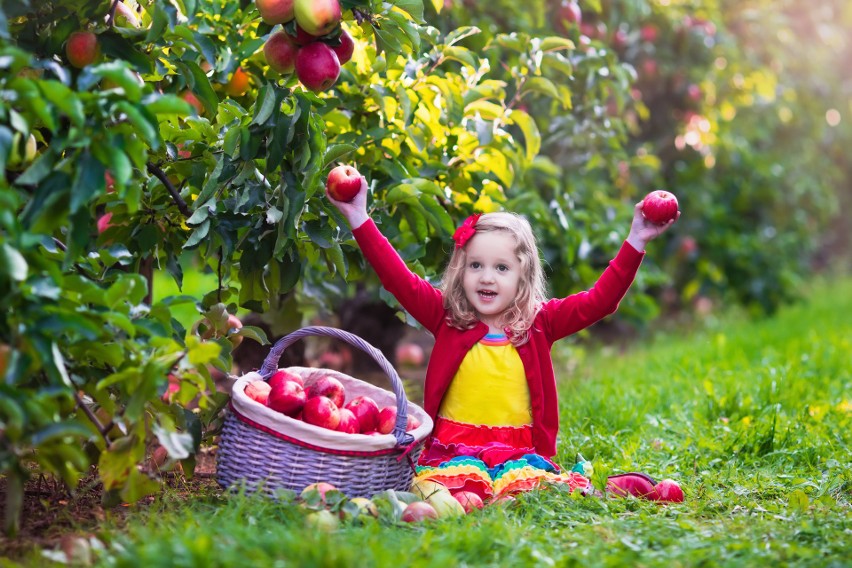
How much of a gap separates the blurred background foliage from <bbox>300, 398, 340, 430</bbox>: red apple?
219mm

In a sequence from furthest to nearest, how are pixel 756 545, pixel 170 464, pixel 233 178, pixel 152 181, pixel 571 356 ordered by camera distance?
pixel 571 356 → pixel 152 181 → pixel 233 178 → pixel 170 464 → pixel 756 545

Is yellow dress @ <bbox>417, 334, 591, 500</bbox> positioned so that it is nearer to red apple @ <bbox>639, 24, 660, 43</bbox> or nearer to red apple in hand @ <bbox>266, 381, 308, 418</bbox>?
red apple in hand @ <bbox>266, 381, 308, 418</bbox>

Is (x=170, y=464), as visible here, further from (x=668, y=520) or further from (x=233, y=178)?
(x=668, y=520)

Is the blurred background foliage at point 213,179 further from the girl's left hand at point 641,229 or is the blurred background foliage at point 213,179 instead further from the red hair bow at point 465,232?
the girl's left hand at point 641,229

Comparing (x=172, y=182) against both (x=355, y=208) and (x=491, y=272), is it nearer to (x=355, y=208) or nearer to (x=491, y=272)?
(x=355, y=208)

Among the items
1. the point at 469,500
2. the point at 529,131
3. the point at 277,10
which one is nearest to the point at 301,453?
the point at 469,500

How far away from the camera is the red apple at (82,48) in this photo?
2223 millimetres

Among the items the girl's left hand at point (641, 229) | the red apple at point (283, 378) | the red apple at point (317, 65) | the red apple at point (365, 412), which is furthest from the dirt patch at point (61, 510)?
the girl's left hand at point (641, 229)

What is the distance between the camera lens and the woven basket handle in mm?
2371

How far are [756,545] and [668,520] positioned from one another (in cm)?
24

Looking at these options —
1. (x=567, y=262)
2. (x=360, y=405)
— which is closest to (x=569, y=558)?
(x=360, y=405)

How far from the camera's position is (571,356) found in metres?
5.29

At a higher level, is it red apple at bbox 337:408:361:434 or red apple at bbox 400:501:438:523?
red apple at bbox 337:408:361:434

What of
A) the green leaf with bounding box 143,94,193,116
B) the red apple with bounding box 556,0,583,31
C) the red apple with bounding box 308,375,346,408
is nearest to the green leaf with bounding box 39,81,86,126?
the green leaf with bounding box 143,94,193,116
